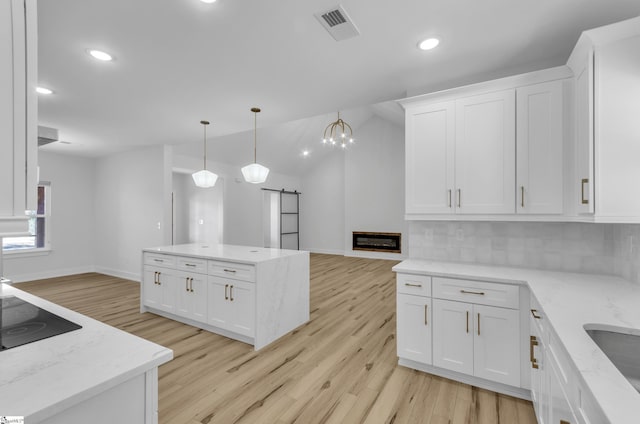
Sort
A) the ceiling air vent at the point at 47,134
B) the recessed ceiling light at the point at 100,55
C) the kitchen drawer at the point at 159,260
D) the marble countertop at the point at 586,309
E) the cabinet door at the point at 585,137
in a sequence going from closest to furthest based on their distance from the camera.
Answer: the marble countertop at the point at 586,309 < the cabinet door at the point at 585,137 < the ceiling air vent at the point at 47,134 < the recessed ceiling light at the point at 100,55 < the kitchen drawer at the point at 159,260

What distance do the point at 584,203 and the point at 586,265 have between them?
0.73 m

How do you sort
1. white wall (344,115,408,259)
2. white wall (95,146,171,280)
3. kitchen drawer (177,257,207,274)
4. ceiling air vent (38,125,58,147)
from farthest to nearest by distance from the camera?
white wall (344,115,408,259) → white wall (95,146,171,280) → kitchen drawer (177,257,207,274) → ceiling air vent (38,125,58,147)

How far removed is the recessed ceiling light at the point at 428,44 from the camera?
209 centimetres

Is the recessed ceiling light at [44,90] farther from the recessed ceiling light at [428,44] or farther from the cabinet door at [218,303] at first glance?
the recessed ceiling light at [428,44]

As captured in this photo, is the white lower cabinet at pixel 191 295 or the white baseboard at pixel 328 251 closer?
the white lower cabinet at pixel 191 295

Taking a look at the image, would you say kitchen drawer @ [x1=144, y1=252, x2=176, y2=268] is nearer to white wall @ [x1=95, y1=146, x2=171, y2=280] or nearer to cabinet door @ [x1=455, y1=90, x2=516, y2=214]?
white wall @ [x1=95, y1=146, x2=171, y2=280]

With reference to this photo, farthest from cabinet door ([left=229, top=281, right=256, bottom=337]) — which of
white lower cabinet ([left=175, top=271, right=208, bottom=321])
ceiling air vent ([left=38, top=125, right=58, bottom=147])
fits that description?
ceiling air vent ([left=38, top=125, right=58, bottom=147])

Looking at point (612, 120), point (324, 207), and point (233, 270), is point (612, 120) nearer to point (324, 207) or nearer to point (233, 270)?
point (233, 270)

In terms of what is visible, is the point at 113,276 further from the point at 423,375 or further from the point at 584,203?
the point at 584,203

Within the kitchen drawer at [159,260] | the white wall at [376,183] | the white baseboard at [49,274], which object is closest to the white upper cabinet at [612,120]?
the kitchen drawer at [159,260]

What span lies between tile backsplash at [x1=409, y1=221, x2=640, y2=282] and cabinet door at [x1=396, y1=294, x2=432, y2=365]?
2.07 ft

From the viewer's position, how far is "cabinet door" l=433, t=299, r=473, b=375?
85.4 inches

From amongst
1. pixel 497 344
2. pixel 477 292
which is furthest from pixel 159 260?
pixel 497 344

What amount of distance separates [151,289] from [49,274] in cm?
392
